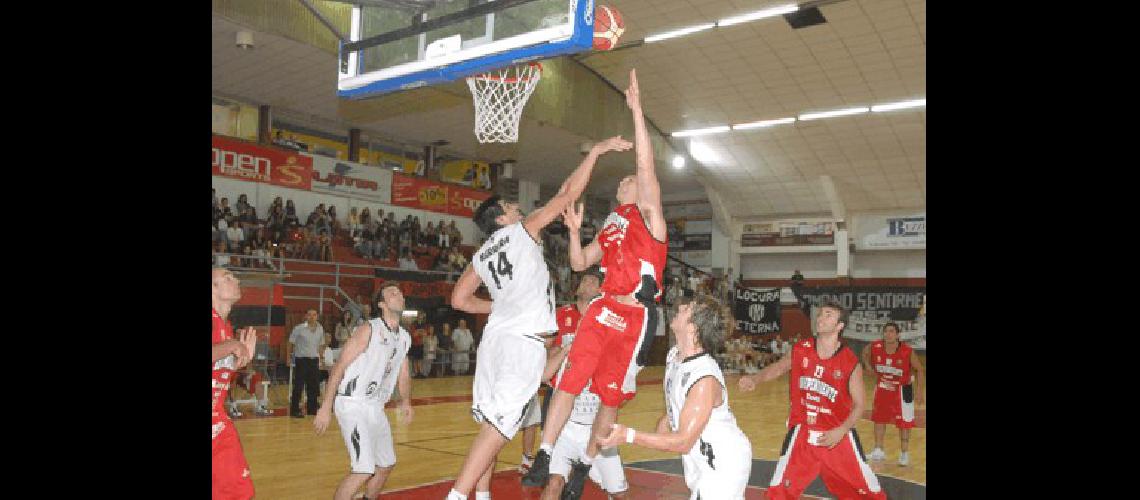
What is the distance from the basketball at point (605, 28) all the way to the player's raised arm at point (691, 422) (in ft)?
10.4

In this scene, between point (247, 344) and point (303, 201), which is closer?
point (247, 344)

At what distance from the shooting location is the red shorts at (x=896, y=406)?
9.11m

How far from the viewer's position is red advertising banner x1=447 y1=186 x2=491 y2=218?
24.1 m

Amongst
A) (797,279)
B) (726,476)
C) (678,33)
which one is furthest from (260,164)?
(797,279)

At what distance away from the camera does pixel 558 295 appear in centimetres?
2241

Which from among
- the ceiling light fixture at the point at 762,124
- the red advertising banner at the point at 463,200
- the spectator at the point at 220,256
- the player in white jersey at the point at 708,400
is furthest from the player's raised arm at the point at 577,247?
the ceiling light fixture at the point at 762,124

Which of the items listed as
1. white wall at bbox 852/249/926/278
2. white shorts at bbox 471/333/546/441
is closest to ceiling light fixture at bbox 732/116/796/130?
white wall at bbox 852/249/926/278

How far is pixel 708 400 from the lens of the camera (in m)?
4.10

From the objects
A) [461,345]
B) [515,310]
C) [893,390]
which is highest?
[515,310]

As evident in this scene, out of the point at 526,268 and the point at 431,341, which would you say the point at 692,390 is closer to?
the point at 526,268

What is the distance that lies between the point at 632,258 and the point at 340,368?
89.7 inches

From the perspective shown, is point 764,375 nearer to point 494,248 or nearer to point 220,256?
point 494,248
